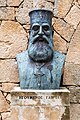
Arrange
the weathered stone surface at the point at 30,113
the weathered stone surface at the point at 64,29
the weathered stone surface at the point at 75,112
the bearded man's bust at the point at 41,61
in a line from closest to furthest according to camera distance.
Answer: the weathered stone surface at the point at 30,113
the bearded man's bust at the point at 41,61
the weathered stone surface at the point at 75,112
the weathered stone surface at the point at 64,29

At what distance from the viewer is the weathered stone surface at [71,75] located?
10.6 feet

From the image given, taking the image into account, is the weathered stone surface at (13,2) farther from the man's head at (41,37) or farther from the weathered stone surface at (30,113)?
the weathered stone surface at (30,113)

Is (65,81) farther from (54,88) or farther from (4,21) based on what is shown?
(4,21)

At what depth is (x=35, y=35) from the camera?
260 centimetres

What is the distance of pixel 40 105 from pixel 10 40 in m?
1.13

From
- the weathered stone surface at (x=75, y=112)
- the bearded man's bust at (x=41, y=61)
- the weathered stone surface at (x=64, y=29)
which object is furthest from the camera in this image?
the weathered stone surface at (x=64, y=29)

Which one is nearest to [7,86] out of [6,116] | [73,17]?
[6,116]

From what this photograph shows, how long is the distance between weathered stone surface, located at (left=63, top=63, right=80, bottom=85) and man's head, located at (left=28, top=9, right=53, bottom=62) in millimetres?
641

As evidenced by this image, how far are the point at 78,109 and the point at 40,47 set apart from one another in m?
0.95

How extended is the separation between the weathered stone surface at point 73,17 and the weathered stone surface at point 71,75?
467mm

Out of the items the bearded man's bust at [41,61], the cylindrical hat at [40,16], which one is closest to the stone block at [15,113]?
the bearded man's bust at [41,61]

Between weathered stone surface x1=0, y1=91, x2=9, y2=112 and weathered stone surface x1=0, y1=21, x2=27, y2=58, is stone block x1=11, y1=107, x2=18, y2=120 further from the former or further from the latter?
weathered stone surface x1=0, y1=21, x2=27, y2=58

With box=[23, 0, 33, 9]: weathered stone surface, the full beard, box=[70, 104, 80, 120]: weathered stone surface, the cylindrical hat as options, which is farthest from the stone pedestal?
box=[23, 0, 33, 9]: weathered stone surface

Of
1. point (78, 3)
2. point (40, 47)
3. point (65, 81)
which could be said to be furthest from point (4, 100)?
point (78, 3)
